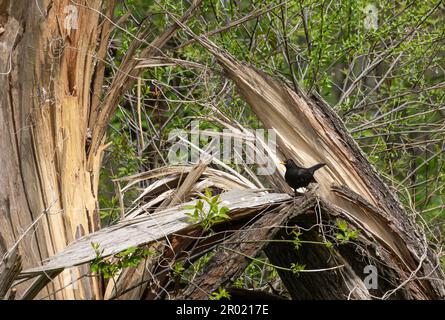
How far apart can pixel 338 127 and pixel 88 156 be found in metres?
1.66

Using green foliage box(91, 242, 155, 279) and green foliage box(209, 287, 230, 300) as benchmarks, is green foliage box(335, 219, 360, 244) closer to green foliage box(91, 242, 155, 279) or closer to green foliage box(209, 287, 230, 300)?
green foliage box(209, 287, 230, 300)

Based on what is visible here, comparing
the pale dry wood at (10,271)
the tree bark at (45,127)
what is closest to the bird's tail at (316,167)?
the tree bark at (45,127)

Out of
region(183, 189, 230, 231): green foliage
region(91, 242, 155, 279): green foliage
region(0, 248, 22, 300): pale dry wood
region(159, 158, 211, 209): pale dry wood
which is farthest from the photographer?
region(159, 158, 211, 209): pale dry wood

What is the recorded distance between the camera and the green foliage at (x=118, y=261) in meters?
4.27

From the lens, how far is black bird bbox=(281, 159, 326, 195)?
16.4ft

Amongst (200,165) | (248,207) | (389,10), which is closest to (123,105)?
(389,10)

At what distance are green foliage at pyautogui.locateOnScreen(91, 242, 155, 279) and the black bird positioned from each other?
105 centimetres

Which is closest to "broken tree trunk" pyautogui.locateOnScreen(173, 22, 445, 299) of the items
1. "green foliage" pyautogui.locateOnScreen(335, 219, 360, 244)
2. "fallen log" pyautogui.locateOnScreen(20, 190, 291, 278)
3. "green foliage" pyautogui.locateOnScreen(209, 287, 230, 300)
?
"green foliage" pyautogui.locateOnScreen(335, 219, 360, 244)

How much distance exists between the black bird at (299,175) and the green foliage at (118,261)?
1053 millimetres

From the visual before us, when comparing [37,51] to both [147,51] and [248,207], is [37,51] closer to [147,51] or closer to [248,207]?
[147,51]

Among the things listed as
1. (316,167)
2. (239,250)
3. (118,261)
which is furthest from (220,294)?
(316,167)

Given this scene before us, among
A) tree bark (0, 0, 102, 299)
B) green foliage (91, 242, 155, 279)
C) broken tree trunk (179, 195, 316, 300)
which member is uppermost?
tree bark (0, 0, 102, 299)

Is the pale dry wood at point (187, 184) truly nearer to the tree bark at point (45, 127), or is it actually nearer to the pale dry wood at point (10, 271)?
the tree bark at point (45, 127)

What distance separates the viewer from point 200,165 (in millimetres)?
5301
